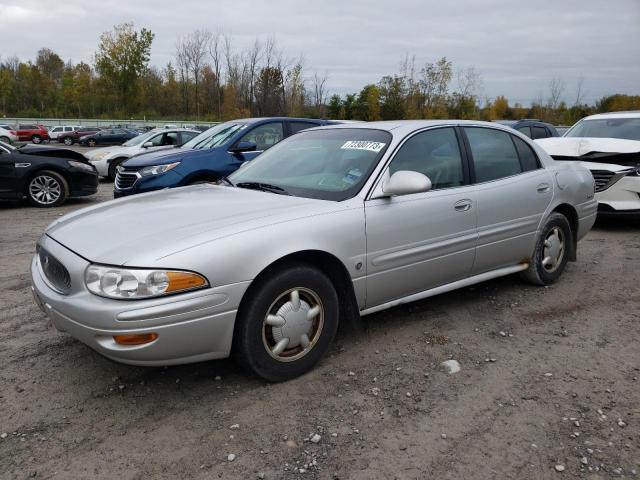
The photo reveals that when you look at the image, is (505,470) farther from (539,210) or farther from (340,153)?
(539,210)

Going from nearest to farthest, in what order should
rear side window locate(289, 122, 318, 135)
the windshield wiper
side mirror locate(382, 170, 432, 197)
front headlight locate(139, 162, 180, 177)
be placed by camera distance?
side mirror locate(382, 170, 432, 197) < the windshield wiper < front headlight locate(139, 162, 180, 177) < rear side window locate(289, 122, 318, 135)

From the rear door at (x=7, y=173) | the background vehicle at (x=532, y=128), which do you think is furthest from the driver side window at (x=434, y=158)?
the background vehicle at (x=532, y=128)

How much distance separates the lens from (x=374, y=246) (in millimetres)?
3348

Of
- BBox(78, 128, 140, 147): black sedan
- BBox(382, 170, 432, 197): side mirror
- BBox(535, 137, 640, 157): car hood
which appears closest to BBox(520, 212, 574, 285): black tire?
BBox(382, 170, 432, 197): side mirror

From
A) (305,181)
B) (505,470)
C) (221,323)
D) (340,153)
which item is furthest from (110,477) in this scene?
(340,153)

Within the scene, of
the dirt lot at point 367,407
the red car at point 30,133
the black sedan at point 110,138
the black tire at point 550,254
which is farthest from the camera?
the red car at point 30,133

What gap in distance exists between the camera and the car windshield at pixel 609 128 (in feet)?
26.2

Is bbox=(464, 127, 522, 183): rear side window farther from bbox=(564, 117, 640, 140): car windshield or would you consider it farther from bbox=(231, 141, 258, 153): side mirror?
bbox=(564, 117, 640, 140): car windshield

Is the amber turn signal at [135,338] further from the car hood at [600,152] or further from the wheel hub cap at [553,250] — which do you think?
the car hood at [600,152]

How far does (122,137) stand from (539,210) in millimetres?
36919

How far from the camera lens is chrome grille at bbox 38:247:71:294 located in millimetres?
2868

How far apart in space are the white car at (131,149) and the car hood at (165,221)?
10.5m

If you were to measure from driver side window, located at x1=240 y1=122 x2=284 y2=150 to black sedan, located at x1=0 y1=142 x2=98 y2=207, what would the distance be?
13.1 feet

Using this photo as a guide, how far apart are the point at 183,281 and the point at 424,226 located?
173cm
